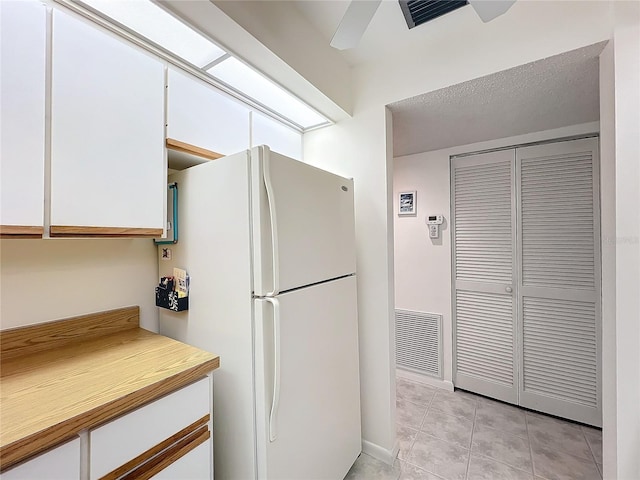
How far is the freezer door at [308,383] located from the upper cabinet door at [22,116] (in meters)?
0.82

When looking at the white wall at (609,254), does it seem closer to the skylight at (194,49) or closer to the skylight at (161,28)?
the skylight at (194,49)

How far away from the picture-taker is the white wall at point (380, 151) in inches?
59.2

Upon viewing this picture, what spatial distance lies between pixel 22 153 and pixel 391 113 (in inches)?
74.0

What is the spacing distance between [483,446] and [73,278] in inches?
105

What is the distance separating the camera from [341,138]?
1987 millimetres

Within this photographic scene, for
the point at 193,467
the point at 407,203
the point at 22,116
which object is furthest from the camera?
the point at 407,203

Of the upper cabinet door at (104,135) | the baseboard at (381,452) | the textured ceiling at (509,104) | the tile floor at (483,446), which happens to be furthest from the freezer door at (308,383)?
the textured ceiling at (509,104)

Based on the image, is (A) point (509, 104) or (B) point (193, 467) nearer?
(B) point (193, 467)

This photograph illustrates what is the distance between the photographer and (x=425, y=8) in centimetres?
141

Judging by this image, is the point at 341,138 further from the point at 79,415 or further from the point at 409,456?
the point at 409,456

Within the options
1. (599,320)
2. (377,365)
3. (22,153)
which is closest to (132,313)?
(22,153)

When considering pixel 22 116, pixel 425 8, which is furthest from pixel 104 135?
pixel 425 8

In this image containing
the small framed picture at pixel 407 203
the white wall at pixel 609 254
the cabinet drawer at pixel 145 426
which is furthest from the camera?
the small framed picture at pixel 407 203

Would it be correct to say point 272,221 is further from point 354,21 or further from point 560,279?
point 560,279
